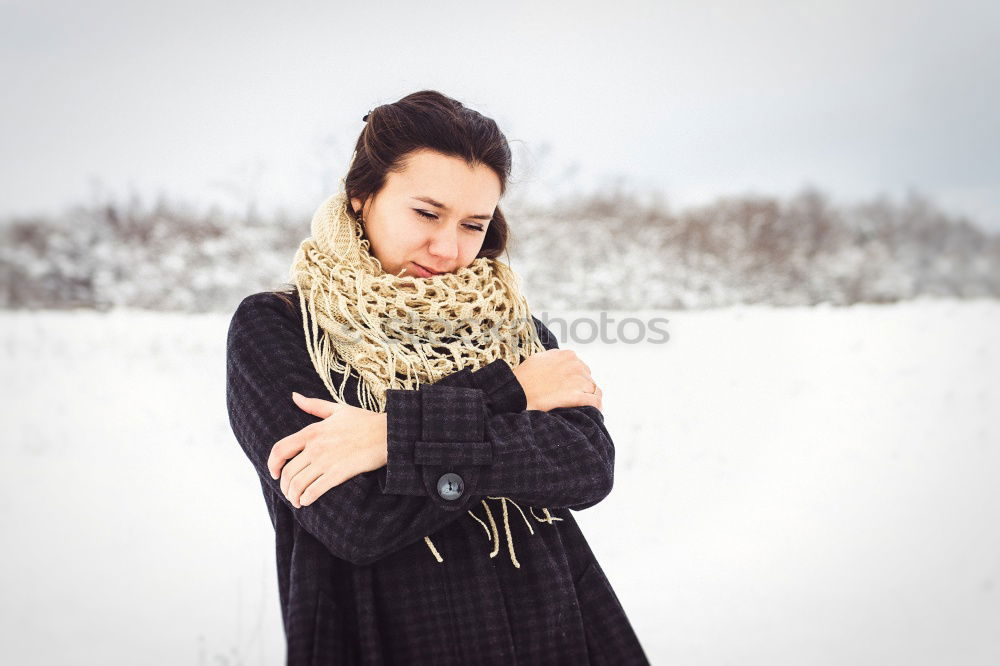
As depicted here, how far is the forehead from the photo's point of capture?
1.35 metres

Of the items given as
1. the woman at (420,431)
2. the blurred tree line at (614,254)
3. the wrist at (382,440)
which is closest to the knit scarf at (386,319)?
the woman at (420,431)

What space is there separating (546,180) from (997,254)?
150 inches

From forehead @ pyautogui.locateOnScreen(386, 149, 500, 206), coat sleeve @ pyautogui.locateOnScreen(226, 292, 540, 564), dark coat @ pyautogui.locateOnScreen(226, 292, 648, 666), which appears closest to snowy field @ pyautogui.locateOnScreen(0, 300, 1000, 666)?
dark coat @ pyautogui.locateOnScreen(226, 292, 648, 666)

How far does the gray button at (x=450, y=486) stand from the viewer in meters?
1.11

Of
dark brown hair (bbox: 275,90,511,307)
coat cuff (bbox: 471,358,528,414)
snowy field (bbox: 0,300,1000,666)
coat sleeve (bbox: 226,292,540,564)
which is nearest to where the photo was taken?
coat sleeve (bbox: 226,292,540,564)

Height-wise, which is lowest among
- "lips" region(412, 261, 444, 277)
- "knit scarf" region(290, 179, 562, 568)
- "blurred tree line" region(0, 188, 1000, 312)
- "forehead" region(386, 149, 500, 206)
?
"knit scarf" region(290, 179, 562, 568)

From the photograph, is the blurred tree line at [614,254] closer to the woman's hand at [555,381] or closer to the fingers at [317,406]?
the woman's hand at [555,381]

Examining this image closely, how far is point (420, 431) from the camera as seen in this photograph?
1.14m

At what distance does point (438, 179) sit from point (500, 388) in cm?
40

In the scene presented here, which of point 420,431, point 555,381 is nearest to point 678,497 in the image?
point 555,381

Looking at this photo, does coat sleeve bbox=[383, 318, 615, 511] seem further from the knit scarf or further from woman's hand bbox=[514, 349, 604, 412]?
the knit scarf

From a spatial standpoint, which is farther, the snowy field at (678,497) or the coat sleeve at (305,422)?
the snowy field at (678,497)

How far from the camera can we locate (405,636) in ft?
3.93

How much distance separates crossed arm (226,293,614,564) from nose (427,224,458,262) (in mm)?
235
